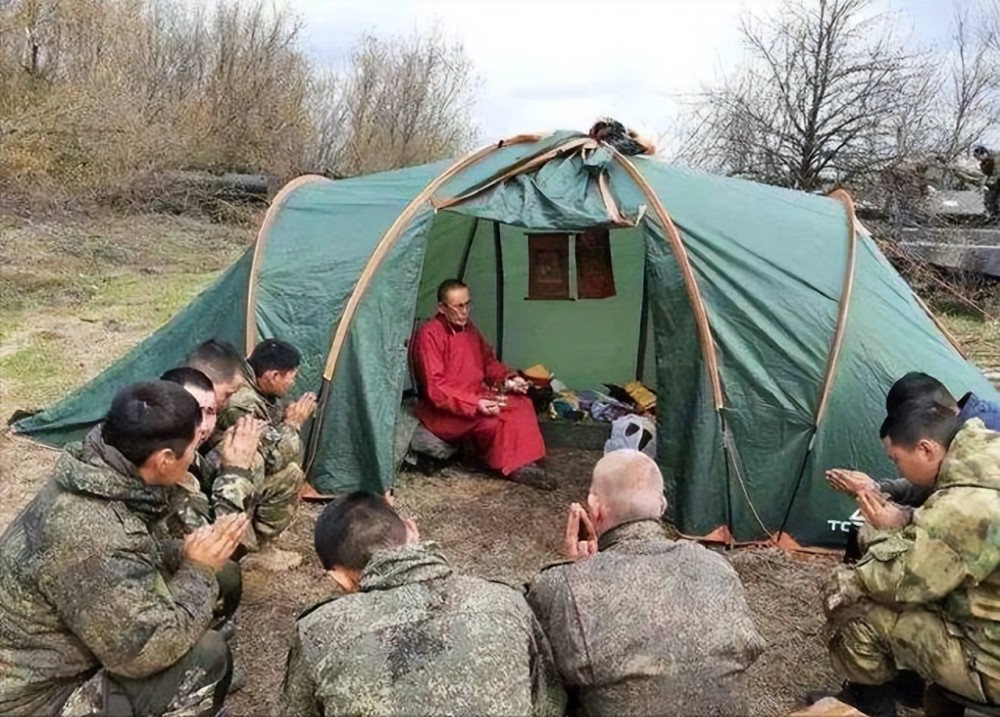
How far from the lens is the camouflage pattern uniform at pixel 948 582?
2.58 m

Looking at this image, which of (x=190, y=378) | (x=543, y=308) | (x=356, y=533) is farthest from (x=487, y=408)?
(x=356, y=533)

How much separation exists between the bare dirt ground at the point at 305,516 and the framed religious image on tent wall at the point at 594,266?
1190mm

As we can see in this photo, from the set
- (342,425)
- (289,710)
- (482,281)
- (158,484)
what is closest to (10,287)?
(482,281)

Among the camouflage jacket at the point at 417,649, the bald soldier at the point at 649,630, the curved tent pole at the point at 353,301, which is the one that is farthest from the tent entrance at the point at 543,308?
the camouflage jacket at the point at 417,649

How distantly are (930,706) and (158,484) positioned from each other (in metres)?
2.40

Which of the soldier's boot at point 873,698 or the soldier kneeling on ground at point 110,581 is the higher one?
the soldier kneeling on ground at point 110,581

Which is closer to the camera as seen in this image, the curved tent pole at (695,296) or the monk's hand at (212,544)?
the monk's hand at (212,544)

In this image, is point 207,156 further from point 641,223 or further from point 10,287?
point 641,223

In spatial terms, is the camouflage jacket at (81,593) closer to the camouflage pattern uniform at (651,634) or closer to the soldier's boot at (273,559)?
the camouflage pattern uniform at (651,634)

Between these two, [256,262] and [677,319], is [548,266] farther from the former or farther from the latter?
[256,262]

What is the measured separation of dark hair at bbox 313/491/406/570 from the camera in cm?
220

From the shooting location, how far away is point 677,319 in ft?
Answer: 15.1

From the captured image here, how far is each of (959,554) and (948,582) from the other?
3.4 inches

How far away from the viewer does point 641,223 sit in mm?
4699
